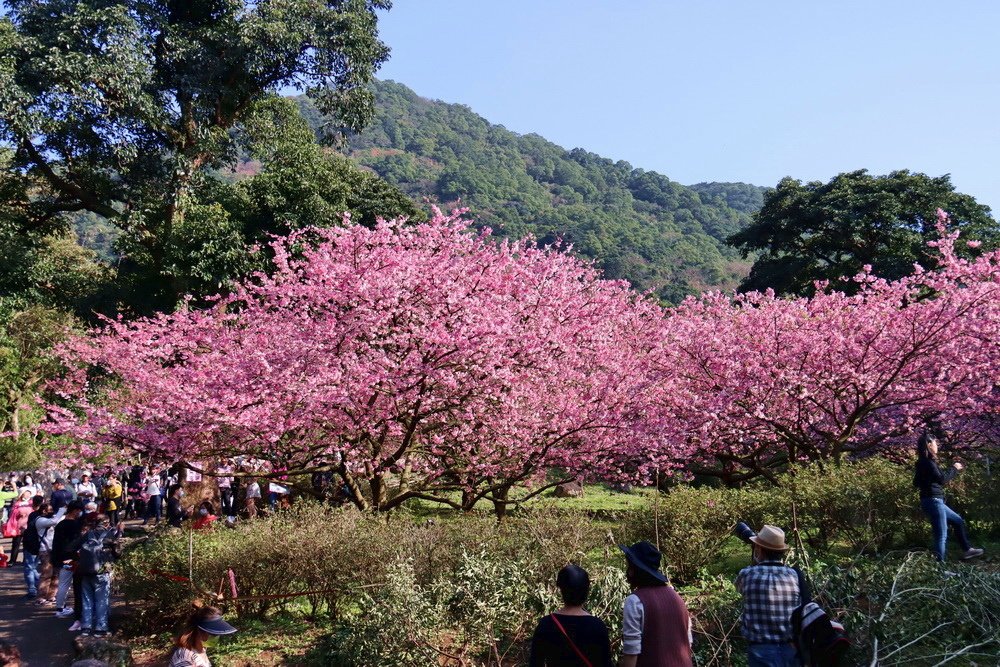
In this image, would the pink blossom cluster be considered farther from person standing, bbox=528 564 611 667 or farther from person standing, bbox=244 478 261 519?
person standing, bbox=528 564 611 667

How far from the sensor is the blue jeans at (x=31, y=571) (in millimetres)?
11602

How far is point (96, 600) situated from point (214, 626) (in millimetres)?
5554

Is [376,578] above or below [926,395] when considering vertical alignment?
below

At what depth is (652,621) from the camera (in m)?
4.06

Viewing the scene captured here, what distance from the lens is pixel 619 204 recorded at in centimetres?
13312

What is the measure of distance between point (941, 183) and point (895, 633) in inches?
1197

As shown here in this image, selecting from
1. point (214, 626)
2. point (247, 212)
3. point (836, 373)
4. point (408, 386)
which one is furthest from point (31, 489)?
point (836, 373)

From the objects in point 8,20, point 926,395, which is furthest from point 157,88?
point 926,395

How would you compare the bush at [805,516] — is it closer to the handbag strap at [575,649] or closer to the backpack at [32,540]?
the handbag strap at [575,649]

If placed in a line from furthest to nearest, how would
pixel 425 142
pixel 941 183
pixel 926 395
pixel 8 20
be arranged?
pixel 425 142
pixel 941 183
pixel 8 20
pixel 926 395

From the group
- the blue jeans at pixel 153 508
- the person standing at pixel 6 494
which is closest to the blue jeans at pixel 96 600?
the blue jeans at pixel 153 508

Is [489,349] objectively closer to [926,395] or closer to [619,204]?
[926,395]

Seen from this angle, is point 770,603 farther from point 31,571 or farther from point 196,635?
point 31,571

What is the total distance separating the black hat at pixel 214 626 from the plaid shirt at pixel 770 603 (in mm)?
3149
